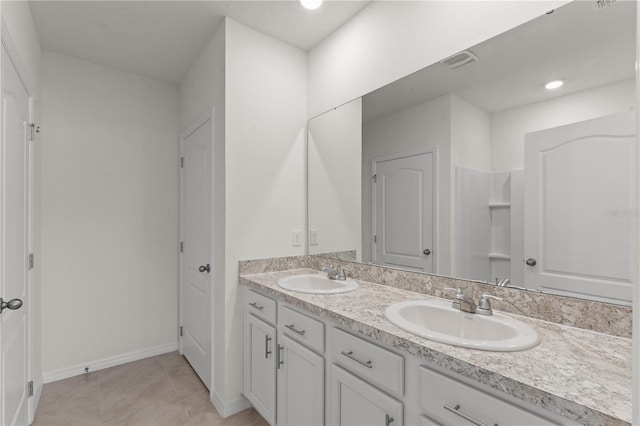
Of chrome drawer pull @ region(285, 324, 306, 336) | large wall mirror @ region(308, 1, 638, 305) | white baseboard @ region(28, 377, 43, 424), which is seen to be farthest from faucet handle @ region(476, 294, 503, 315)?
white baseboard @ region(28, 377, 43, 424)

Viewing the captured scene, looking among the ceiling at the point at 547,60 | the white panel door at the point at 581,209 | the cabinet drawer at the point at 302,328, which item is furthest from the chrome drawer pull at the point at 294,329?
the ceiling at the point at 547,60

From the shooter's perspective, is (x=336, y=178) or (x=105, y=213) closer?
(x=336, y=178)

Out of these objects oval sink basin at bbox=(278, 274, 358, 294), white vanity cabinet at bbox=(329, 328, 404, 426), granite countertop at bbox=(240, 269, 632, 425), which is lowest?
white vanity cabinet at bbox=(329, 328, 404, 426)

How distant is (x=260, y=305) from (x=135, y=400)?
1247 mm

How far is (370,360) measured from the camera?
117 centimetres

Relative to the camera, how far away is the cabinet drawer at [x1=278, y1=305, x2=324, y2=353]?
144 centimetres

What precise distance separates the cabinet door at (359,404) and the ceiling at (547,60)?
1289 mm

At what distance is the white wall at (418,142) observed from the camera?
5.24ft

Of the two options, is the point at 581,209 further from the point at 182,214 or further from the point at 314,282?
the point at 182,214

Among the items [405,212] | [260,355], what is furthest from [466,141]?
[260,355]

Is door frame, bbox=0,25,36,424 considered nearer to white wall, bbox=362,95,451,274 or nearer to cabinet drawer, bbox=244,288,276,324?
cabinet drawer, bbox=244,288,276,324

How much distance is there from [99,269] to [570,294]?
127 inches

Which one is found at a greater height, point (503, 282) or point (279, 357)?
point (503, 282)

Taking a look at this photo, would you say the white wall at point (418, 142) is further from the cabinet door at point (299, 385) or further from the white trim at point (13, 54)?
the white trim at point (13, 54)
